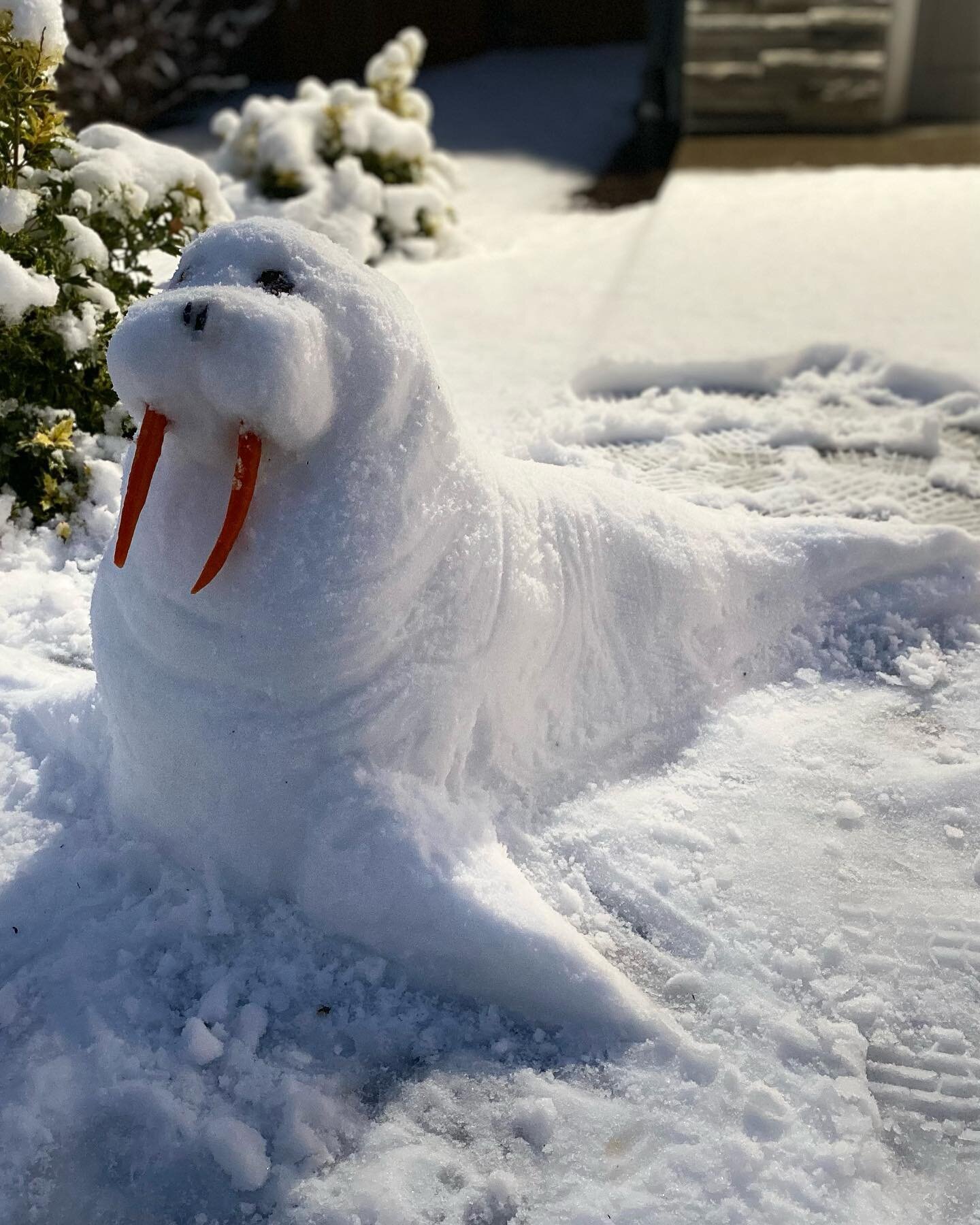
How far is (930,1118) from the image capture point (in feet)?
5.98

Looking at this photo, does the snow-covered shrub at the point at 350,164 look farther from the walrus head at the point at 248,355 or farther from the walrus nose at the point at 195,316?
the walrus nose at the point at 195,316

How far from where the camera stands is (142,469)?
182cm

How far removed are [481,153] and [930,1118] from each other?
24.9 ft

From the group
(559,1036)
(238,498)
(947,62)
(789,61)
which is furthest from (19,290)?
(947,62)

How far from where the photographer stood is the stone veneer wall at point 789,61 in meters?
6.91

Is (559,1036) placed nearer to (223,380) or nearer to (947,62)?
(223,380)

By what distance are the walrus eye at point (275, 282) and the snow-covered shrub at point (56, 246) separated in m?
1.45

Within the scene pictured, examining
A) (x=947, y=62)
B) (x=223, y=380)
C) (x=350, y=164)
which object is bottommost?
(x=350, y=164)

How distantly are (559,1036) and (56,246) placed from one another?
250 centimetres

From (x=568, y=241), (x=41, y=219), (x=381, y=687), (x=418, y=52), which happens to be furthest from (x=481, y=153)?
(x=381, y=687)

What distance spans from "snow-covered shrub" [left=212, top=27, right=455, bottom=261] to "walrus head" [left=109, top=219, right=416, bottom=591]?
12.3 feet

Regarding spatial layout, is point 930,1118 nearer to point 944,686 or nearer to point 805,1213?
point 805,1213

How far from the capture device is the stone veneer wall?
22.7 feet

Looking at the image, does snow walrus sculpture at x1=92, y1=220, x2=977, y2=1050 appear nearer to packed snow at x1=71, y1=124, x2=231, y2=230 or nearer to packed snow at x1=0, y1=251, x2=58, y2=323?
packed snow at x1=0, y1=251, x2=58, y2=323
